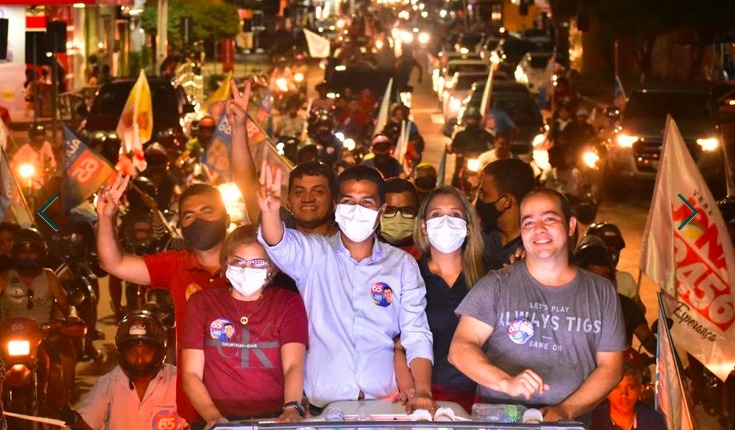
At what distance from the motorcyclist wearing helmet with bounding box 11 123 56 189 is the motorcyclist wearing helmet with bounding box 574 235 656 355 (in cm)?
985

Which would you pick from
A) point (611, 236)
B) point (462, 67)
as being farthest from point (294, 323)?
point (462, 67)

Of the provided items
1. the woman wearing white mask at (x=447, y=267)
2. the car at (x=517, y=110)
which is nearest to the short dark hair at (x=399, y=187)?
the woman wearing white mask at (x=447, y=267)

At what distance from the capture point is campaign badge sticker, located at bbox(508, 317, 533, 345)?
6242 mm

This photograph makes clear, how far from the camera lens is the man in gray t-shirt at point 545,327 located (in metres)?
6.20

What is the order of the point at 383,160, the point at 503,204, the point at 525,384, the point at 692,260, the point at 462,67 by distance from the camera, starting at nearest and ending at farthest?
the point at 525,384
the point at 503,204
the point at 692,260
the point at 383,160
the point at 462,67

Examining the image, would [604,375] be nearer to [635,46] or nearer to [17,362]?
[17,362]

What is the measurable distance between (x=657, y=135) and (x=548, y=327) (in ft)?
62.2

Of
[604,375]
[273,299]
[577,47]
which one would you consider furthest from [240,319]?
[577,47]

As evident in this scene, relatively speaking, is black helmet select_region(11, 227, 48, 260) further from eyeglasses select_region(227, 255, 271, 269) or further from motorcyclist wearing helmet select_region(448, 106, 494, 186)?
motorcyclist wearing helmet select_region(448, 106, 494, 186)

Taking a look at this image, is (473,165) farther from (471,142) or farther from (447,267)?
(447,267)

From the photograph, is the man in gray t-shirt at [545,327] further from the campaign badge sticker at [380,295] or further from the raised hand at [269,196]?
the raised hand at [269,196]

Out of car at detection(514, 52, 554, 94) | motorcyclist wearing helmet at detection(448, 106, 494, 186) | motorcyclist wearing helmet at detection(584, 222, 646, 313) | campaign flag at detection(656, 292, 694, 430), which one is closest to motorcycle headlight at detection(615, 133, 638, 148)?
motorcyclist wearing helmet at detection(448, 106, 494, 186)

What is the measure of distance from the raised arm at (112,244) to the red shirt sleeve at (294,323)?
1.02 m

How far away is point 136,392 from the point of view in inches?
285
